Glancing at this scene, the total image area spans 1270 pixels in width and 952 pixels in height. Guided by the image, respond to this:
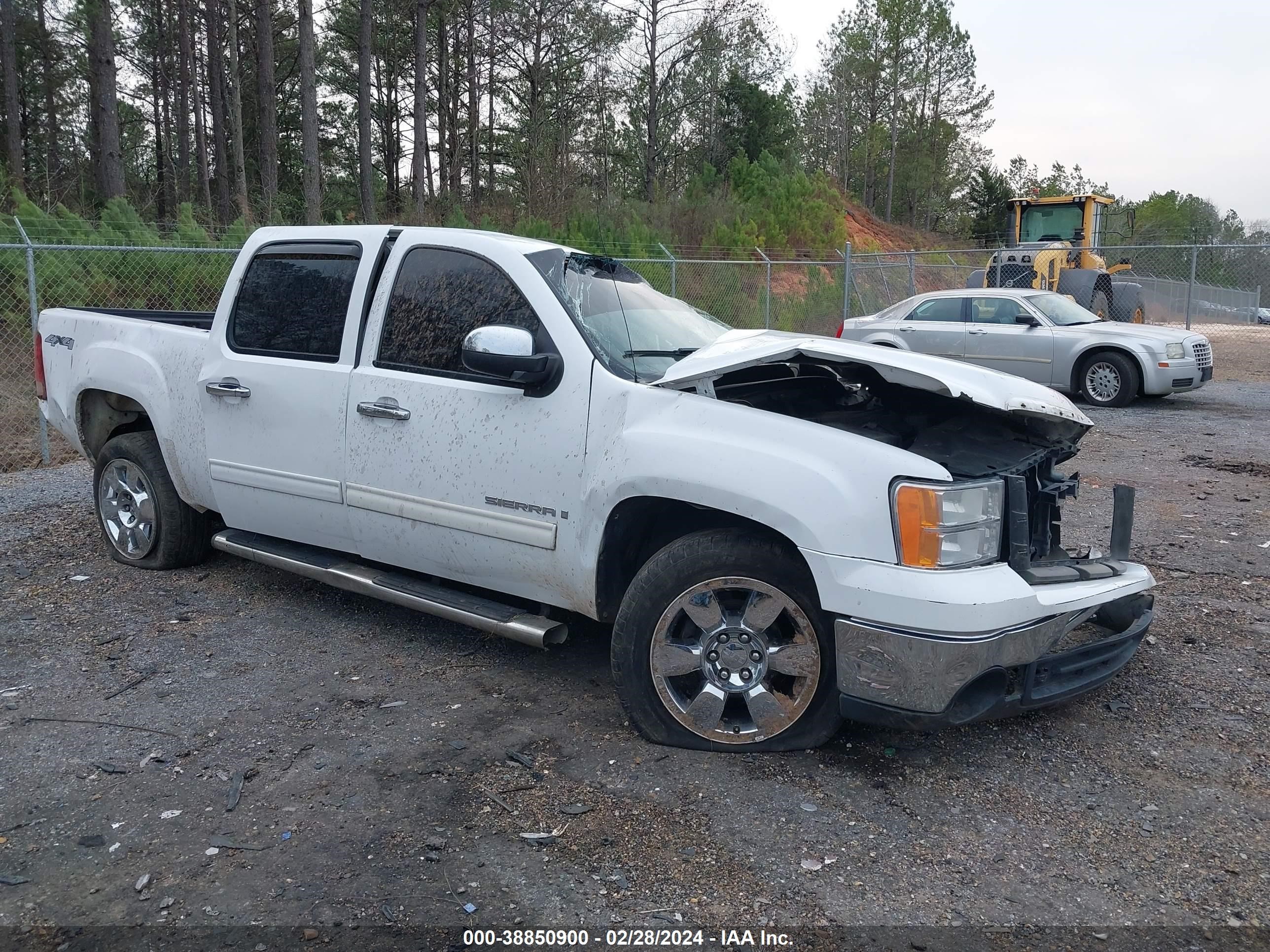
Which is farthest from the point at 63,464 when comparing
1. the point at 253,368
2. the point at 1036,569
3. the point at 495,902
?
the point at 1036,569

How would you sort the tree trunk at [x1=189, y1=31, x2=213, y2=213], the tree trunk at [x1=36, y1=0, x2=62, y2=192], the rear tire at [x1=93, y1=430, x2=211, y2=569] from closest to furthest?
the rear tire at [x1=93, y1=430, x2=211, y2=569] → the tree trunk at [x1=189, y1=31, x2=213, y2=213] → the tree trunk at [x1=36, y1=0, x2=62, y2=192]

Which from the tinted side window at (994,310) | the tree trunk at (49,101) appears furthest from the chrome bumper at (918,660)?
the tree trunk at (49,101)

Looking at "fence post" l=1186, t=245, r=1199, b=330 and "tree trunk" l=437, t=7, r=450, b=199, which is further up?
"tree trunk" l=437, t=7, r=450, b=199

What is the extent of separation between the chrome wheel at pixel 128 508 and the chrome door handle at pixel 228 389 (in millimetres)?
952

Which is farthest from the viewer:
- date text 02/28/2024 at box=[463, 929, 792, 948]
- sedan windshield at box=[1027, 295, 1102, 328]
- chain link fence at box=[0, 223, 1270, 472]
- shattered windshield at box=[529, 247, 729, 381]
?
sedan windshield at box=[1027, 295, 1102, 328]

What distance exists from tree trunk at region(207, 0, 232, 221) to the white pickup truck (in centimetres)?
2536

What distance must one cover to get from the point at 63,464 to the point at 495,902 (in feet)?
26.5

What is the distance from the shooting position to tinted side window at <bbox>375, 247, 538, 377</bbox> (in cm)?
409

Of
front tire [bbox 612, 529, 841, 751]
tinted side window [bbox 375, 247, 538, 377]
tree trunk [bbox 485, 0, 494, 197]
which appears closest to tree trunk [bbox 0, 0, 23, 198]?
tree trunk [bbox 485, 0, 494, 197]

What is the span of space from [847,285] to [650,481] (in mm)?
15529

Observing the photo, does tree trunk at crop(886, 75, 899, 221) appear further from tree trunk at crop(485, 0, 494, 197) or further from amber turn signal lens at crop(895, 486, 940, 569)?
amber turn signal lens at crop(895, 486, 940, 569)

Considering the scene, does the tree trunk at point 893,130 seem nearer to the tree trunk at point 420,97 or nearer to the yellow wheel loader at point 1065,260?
the yellow wheel loader at point 1065,260

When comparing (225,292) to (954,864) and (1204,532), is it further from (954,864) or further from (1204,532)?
(1204,532)

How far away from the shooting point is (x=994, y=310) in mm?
13789
